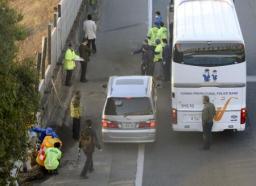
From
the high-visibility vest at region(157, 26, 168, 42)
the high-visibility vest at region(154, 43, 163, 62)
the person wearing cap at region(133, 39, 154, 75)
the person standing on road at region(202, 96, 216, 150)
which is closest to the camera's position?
the person standing on road at region(202, 96, 216, 150)

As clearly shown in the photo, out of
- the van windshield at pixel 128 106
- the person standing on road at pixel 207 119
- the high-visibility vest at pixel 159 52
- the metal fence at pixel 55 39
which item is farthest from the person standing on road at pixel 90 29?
the person standing on road at pixel 207 119

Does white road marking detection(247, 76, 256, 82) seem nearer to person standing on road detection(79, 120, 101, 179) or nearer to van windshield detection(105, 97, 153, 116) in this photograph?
van windshield detection(105, 97, 153, 116)

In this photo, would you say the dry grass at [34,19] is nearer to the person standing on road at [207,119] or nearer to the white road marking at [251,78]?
the white road marking at [251,78]

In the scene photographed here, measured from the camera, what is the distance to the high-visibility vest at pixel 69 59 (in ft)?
87.7

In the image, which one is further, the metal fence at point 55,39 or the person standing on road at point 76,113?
the metal fence at point 55,39

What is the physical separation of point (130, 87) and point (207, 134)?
8.82ft

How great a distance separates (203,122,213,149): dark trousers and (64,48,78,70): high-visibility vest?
654 cm

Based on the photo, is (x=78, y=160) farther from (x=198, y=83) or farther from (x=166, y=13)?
(x=166, y=13)

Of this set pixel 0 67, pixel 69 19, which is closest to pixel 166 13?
pixel 69 19

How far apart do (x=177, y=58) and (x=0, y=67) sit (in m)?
8.85

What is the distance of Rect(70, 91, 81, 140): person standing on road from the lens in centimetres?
2274

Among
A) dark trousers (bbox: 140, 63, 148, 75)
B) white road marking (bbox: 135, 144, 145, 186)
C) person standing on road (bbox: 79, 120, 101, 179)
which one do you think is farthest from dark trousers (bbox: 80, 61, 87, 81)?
person standing on road (bbox: 79, 120, 101, 179)

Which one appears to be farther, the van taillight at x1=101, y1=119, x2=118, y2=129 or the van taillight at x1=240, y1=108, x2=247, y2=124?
the van taillight at x1=240, y1=108, x2=247, y2=124

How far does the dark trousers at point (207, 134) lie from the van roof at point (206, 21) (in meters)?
2.54
